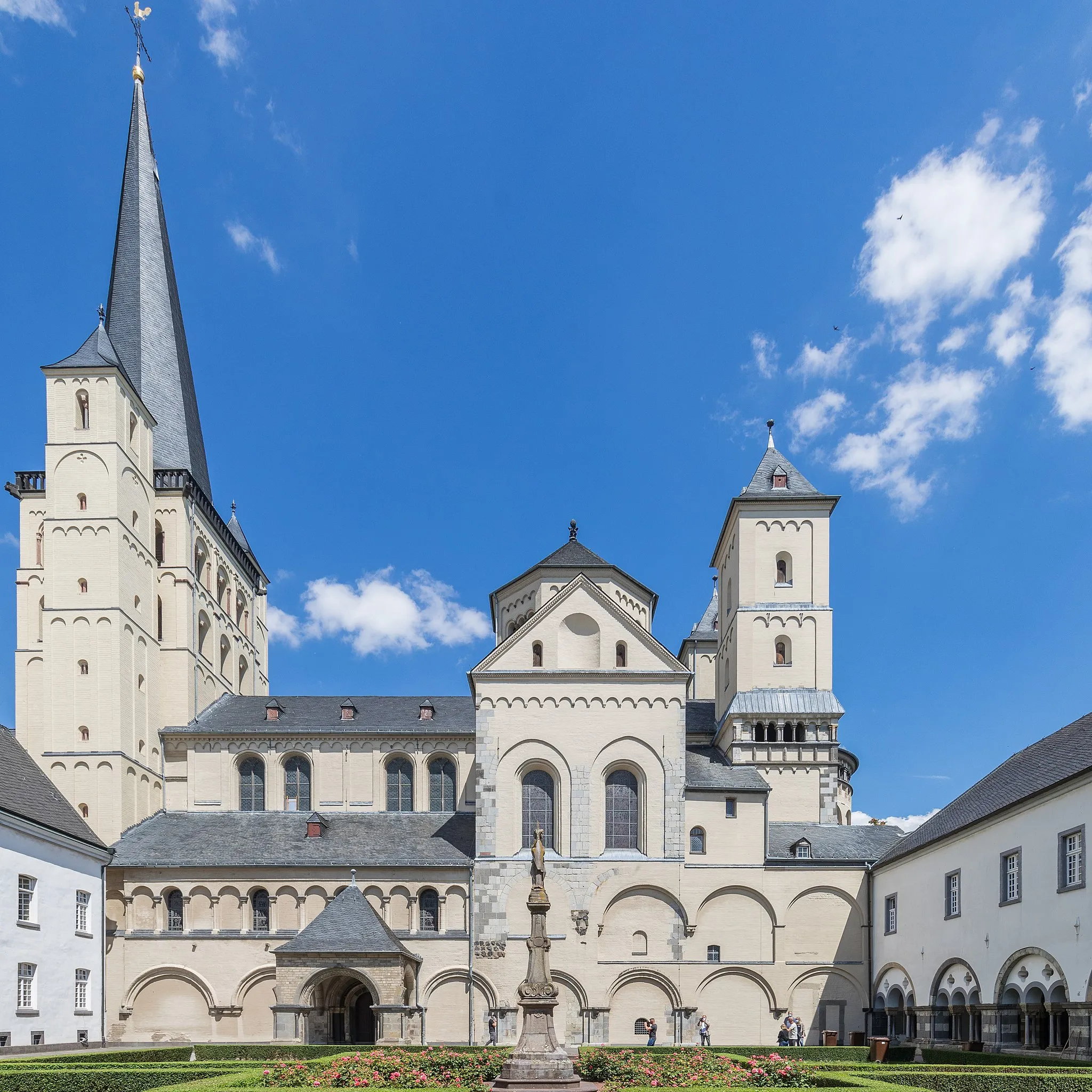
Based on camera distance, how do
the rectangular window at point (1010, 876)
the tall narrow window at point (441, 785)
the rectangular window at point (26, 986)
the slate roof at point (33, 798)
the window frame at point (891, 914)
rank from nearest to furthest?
the rectangular window at point (1010, 876) → the rectangular window at point (26, 986) → the slate roof at point (33, 798) → the window frame at point (891, 914) → the tall narrow window at point (441, 785)

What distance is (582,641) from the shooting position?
152 feet

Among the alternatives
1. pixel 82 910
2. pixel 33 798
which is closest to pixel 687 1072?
pixel 33 798

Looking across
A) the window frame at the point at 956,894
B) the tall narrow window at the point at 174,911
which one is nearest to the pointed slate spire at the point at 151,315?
the tall narrow window at the point at 174,911

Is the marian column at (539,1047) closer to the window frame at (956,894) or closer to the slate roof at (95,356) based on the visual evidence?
the window frame at (956,894)

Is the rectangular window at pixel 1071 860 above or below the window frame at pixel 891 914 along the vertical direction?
above

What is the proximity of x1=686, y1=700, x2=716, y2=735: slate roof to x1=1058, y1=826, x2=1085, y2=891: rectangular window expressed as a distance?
2798 cm

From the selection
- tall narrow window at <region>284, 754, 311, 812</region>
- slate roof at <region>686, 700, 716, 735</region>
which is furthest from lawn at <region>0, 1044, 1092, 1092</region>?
slate roof at <region>686, 700, 716, 735</region>

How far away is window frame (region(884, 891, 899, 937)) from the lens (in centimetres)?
4131

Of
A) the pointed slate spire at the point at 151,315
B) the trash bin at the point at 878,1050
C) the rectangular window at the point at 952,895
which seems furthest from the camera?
the pointed slate spire at the point at 151,315

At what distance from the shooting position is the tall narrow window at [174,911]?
4456 cm

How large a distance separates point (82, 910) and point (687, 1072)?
1073 inches

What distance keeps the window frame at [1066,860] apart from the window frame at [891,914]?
46.3 ft

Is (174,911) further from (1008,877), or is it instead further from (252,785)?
(1008,877)

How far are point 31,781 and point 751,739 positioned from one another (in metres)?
29.7
